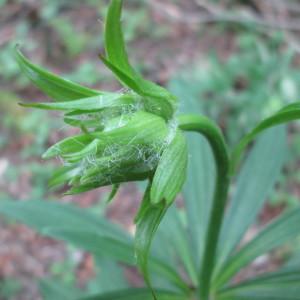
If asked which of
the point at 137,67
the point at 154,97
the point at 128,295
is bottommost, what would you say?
the point at 128,295

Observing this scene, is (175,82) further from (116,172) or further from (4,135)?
(4,135)

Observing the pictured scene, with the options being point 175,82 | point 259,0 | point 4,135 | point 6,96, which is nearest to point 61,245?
point 4,135

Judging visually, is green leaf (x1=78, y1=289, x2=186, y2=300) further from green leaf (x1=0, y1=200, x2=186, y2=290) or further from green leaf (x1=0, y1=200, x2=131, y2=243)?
green leaf (x1=0, y1=200, x2=131, y2=243)

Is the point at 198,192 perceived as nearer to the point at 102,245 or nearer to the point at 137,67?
the point at 102,245

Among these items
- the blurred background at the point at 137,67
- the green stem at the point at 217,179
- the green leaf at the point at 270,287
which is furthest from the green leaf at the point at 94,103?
the blurred background at the point at 137,67

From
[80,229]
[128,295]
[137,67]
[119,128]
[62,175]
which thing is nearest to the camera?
[119,128]

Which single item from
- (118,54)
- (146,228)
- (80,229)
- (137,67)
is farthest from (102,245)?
(137,67)
